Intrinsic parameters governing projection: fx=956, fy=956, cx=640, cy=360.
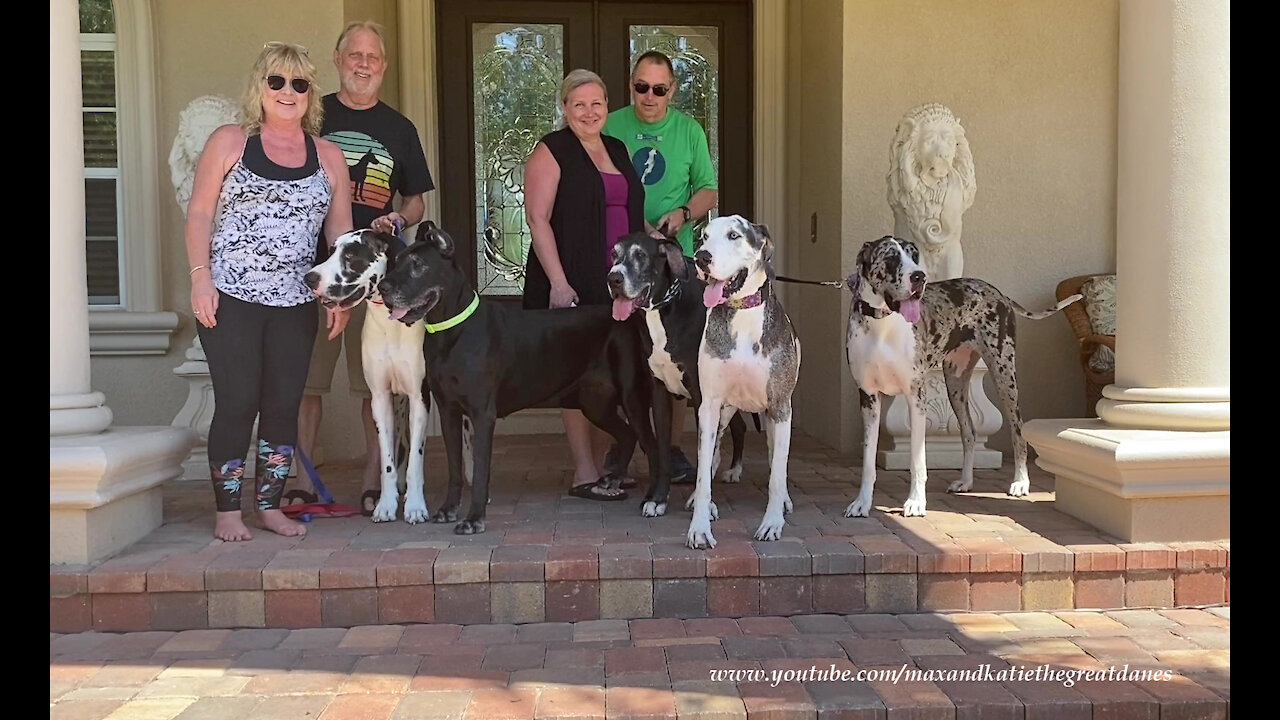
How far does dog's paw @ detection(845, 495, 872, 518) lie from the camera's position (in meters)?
4.01

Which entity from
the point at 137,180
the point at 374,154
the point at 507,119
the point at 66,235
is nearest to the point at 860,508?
the point at 374,154

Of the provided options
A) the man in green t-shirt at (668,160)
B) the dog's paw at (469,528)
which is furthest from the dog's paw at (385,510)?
the man in green t-shirt at (668,160)

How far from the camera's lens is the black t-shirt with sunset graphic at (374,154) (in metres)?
4.13

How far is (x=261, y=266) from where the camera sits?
12.3ft

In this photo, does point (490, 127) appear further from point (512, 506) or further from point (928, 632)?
point (928, 632)

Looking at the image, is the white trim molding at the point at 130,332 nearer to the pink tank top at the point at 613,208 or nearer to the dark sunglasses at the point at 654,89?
the pink tank top at the point at 613,208

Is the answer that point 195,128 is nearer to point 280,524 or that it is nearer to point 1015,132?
point 280,524

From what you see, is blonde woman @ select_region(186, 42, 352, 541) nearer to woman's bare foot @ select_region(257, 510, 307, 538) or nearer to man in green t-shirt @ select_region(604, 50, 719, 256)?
woman's bare foot @ select_region(257, 510, 307, 538)

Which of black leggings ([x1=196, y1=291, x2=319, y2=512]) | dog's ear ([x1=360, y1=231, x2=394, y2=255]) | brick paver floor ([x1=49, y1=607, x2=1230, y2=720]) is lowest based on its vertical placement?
brick paver floor ([x1=49, y1=607, x2=1230, y2=720])

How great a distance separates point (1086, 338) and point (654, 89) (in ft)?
9.96

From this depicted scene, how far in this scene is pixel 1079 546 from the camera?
359 cm

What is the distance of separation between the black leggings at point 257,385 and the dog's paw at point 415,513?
0.51 metres

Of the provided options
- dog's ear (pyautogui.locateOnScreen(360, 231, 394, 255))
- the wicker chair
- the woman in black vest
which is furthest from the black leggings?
the wicker chair

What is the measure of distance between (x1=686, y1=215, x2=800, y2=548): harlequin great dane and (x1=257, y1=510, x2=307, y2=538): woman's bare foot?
5.19 feet
